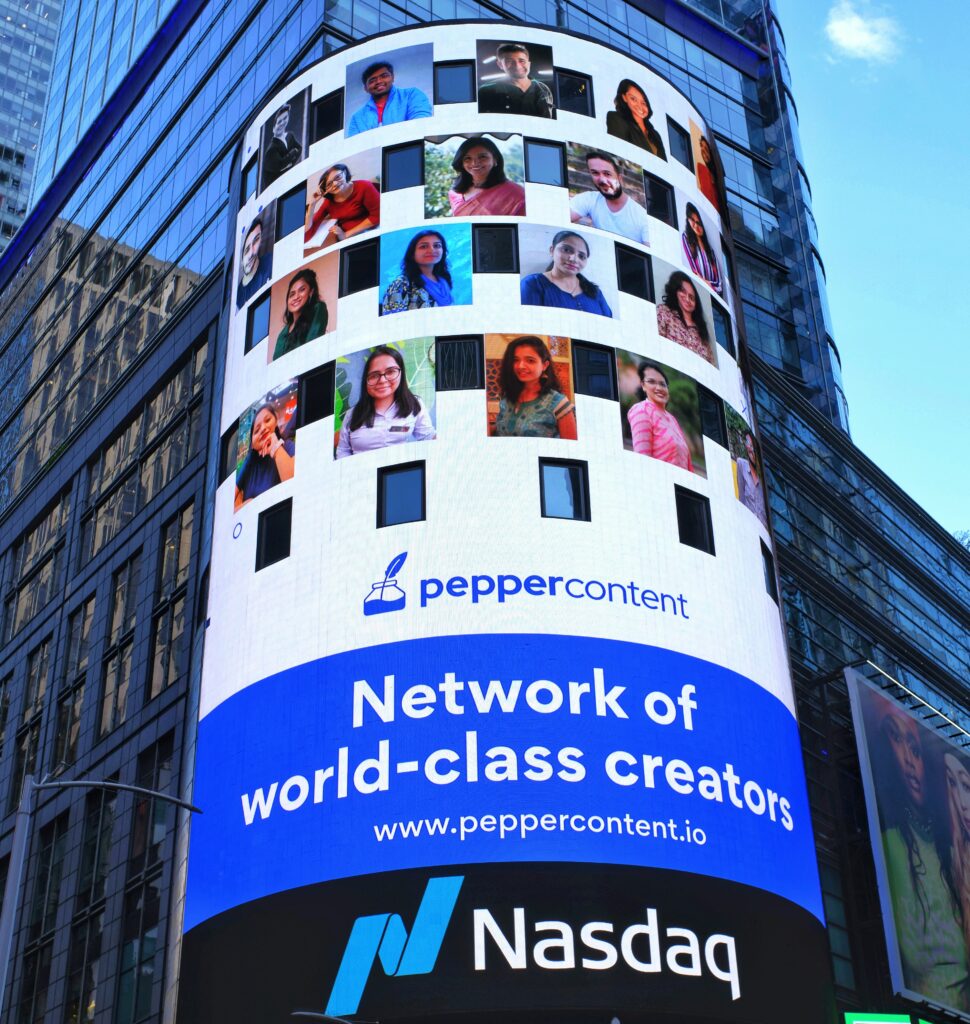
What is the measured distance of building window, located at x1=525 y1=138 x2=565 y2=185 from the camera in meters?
50.2

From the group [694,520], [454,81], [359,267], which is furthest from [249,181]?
[694,520]

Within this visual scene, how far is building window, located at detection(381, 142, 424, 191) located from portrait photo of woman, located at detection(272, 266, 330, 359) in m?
3.93

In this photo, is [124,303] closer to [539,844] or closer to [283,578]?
[283,578]

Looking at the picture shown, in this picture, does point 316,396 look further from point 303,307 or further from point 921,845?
point 921,845

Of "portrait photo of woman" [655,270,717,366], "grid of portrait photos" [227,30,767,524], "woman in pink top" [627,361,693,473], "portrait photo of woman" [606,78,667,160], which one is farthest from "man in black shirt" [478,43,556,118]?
"woman in pink top" [627,361,693,473]

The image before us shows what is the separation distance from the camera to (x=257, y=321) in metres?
51.1

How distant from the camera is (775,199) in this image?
253 feet

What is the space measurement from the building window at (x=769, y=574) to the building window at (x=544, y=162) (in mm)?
13452

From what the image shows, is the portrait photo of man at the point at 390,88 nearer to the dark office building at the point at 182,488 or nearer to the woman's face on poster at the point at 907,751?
the dark office building at the point at 182,488

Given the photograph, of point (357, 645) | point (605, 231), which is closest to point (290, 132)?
point (605, 231)

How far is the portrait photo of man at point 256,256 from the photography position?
5172 cm

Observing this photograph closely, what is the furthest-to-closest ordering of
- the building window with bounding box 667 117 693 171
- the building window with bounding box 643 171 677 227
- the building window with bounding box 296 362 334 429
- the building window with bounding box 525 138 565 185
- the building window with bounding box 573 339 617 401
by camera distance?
1. the building window with bounding box 667 117 693 171
2. the building window with bounding box 643 171 677 227
3. the building window with bounding box 525 138 565 185
4. the building window with bounding box 296 362 334 429
5. the building window with bounding box 573 339 617 401

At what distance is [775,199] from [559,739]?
4520 cm

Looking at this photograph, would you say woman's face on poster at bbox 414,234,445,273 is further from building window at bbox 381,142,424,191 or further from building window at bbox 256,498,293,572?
building window at bbox 256,498,293,572
